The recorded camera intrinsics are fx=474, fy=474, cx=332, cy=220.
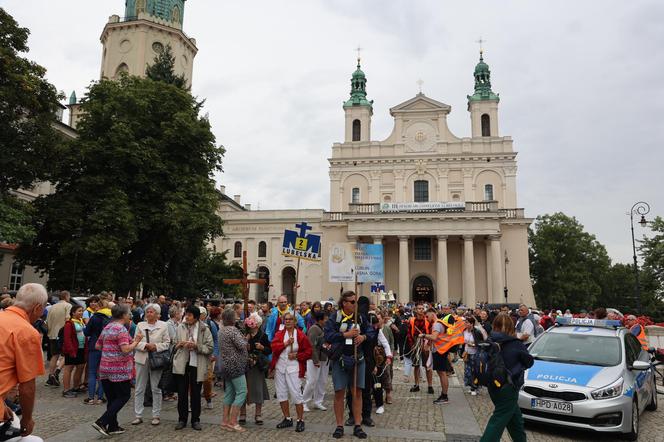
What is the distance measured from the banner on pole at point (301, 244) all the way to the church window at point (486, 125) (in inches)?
1690

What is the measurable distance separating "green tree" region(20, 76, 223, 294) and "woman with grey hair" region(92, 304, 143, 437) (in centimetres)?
1408

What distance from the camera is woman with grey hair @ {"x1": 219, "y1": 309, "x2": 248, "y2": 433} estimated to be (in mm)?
7117

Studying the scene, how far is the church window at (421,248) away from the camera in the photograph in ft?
147

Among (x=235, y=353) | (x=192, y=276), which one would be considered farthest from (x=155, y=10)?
(x=235, y=353)

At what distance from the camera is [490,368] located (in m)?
5.48

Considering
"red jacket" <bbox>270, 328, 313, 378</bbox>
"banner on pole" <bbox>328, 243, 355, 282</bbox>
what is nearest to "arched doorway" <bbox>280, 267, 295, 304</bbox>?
"banner on pole" <bbox>328, 243, 355, 282</bbox>

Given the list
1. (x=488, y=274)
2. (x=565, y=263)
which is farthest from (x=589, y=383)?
(x=565, y=263)

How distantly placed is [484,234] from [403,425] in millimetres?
34853

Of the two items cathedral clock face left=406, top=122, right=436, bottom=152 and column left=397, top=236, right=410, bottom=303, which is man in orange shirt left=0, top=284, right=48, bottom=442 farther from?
cathedral clock face left=406, top=122, right=436, bottom=152

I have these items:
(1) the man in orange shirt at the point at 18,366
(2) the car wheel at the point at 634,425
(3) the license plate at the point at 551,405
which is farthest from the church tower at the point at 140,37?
(2) the car wheel at the point at 634,425

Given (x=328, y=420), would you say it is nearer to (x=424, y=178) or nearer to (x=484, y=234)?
(x=484, y=234)

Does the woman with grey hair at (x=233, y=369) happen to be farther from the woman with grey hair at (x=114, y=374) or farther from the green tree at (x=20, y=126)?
the green tree at (x=20, y=126)

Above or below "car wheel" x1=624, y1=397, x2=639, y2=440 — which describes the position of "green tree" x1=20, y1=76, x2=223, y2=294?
above

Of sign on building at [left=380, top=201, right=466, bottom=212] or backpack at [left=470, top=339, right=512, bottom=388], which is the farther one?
sign on building at [left=380, top=201, right=466, bottom=212]
